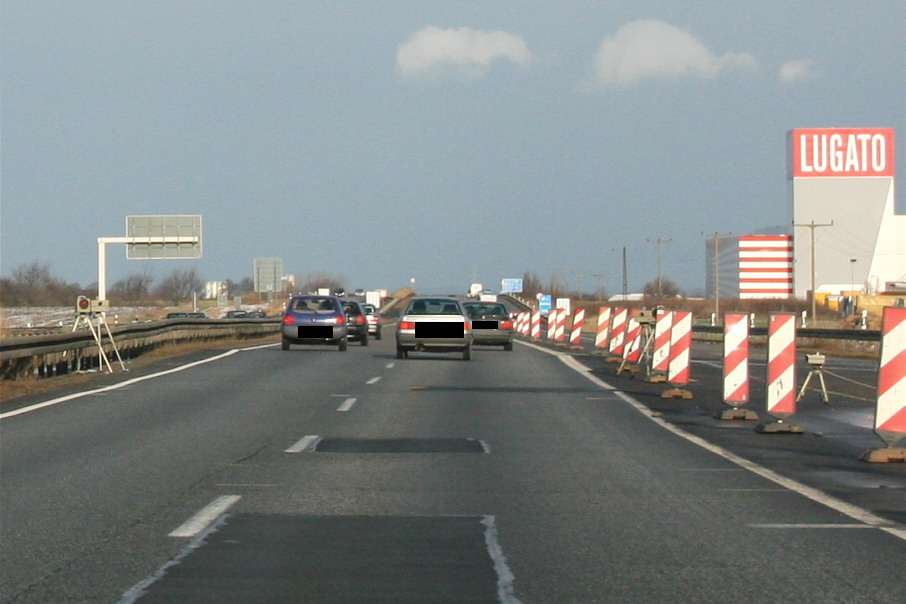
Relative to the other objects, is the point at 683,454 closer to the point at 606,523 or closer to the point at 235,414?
the point at 606,523

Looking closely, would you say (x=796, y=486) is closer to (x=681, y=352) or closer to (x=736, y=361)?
(x=736, y=361)

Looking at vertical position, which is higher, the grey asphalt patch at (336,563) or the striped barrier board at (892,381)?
the striped barrier board at (892,381)

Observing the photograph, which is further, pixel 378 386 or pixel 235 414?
pixel 378 386

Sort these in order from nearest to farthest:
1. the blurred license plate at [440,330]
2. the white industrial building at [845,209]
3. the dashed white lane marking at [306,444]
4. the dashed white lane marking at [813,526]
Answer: the dashed white lane marking at [813,526], the dashed white lane marking at [306,444], the blurred license plate at [440,330], the white industrial building at [845,209]

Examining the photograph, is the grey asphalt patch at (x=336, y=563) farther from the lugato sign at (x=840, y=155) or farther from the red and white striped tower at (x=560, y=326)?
the lugato sign at (x=840, y=155)

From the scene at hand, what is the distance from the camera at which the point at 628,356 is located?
86.4 ft

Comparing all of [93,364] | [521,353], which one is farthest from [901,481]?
[521,353]

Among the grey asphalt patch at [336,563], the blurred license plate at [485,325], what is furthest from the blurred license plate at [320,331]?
the grey asphalt patch at [336,563]

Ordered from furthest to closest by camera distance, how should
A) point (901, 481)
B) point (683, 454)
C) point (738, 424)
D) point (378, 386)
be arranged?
point (378, 386) < point (738, 424) < point (683, 454) < point (901, 481)

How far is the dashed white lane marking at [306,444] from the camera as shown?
12.2 metres

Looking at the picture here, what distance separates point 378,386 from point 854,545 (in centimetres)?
1417

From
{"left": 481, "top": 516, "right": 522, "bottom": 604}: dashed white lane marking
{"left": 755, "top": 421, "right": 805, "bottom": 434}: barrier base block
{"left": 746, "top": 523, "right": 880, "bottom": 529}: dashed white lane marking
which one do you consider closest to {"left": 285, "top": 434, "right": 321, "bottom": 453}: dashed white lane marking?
{"left": 481, "top": 516, "right": 522, "bottom": 604}: dashed white lane marking

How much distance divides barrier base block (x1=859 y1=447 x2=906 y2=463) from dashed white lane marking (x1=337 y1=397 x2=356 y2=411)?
7.71 m

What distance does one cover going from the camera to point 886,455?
11.3 metres
